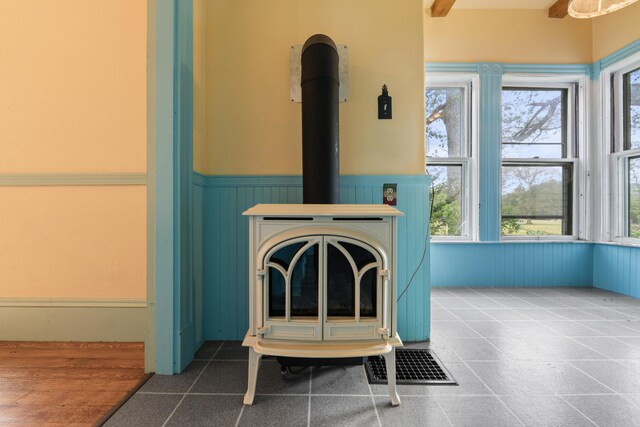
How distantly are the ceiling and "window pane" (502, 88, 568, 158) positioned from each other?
0.81 meters

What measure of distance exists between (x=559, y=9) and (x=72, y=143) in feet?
14.6

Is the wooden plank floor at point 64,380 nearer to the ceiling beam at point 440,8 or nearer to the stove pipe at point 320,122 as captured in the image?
the stove pipe at point 320,122

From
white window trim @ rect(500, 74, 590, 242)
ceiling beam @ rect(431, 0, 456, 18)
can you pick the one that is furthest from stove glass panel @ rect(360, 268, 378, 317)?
ceiling beam @ rect(431, 0, 456, 18)

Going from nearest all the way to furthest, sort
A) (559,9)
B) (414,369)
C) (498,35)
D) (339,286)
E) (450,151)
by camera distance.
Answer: (339,286)
(414,369)
(559,9)
(498,35)
(450,151)

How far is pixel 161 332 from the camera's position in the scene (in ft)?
5.38

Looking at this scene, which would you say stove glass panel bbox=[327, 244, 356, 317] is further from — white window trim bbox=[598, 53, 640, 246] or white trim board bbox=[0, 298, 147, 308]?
white window trim bbox=[598, 53, 640, 246]

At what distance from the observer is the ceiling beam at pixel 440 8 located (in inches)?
124

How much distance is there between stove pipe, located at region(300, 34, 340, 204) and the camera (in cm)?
175

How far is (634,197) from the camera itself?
3.24 m

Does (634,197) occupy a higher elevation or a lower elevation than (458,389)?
higher

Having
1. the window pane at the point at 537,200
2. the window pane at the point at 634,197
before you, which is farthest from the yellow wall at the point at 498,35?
the window pane at the point at 634,197

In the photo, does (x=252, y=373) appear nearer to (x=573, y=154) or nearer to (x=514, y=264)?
(x=514, y=264)

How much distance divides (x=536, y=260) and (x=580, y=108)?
170 centimetres

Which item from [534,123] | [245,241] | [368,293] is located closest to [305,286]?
[368,293]
